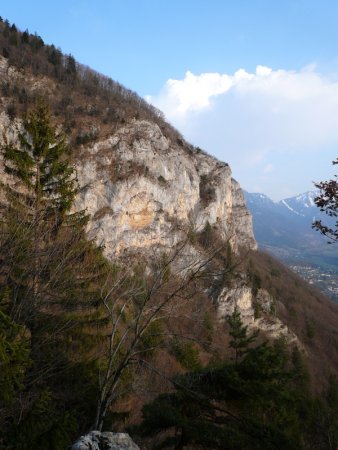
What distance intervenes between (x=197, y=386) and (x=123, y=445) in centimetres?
298

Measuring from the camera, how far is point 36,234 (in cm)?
771

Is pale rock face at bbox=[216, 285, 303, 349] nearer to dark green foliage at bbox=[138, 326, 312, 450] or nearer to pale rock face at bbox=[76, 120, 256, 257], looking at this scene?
pale rock face at bbox=[76, 120, 256, 257]

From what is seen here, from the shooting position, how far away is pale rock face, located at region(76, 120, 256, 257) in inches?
1901

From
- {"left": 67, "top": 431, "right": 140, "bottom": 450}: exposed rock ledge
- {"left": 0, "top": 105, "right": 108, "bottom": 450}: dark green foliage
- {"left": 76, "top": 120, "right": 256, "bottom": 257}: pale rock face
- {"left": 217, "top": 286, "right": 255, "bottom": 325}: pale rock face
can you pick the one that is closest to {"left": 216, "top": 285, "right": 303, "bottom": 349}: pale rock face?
{"left": 217, "top": 286, "right": 255, "bottom": 325}: pale rock face

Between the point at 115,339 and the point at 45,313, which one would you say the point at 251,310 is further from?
the point at 45,313

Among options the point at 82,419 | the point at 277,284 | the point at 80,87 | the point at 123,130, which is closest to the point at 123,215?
the point at 123,130

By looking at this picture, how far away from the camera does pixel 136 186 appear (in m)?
52.2

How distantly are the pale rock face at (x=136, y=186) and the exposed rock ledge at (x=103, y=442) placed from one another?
1457 inches

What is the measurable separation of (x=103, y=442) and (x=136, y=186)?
160ft

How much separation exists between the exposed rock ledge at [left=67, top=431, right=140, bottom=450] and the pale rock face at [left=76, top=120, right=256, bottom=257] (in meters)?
37.0

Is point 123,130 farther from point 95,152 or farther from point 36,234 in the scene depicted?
point 36,234

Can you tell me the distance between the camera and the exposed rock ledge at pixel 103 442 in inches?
168

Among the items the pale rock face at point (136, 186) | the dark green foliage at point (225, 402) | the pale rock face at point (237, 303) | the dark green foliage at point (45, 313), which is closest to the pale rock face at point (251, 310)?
the pale rock face at point (237, 303)

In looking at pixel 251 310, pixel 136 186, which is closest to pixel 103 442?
pixel 136 186
